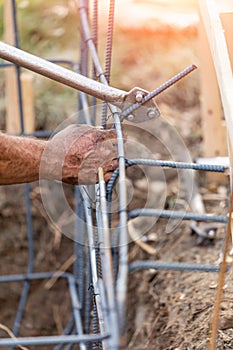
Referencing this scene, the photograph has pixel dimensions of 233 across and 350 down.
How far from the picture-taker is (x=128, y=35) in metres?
3.45

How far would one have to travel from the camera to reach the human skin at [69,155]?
62.6 inches

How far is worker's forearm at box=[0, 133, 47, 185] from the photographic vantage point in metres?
1.57

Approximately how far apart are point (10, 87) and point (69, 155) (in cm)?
126

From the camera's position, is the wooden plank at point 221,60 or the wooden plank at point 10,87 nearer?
the wooden plank at point 221,60

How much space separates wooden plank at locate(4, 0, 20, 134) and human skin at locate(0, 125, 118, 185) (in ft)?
4.00

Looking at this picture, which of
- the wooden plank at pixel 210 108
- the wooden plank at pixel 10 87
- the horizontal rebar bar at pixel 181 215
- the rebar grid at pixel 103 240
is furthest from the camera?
the wooden plank at pixel 10 87

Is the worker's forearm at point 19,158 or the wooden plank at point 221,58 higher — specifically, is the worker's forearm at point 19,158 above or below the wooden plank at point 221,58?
below

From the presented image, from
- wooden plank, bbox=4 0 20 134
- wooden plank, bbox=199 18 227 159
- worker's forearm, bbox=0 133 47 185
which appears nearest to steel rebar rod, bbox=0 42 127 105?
worker's forearm, bbox=0 133 47 185

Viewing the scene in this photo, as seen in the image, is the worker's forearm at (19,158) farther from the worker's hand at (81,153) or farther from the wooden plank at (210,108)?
the wooden plank at (210,108)

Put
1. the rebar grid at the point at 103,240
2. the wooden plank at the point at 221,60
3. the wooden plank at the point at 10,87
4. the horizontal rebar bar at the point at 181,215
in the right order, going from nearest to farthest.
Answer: the rebar grid at the point at 103,240 → the wooden plank at the point at 221,60 → the horizontal rebar bar at the point at 181,215 → the wooden plank at the point at 10,87

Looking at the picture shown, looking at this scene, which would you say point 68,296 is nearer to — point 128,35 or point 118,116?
point 128,35

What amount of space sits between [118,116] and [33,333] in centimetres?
A: 163

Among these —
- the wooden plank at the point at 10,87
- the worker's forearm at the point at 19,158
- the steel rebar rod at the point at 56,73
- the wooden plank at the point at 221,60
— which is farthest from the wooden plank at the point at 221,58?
the wooden plank at the point at 10,87

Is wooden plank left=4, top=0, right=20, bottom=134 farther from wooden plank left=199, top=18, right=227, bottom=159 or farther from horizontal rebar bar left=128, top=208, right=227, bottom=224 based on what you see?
horizontal rebar bar left=128, top=208, right=227, bottom=224
